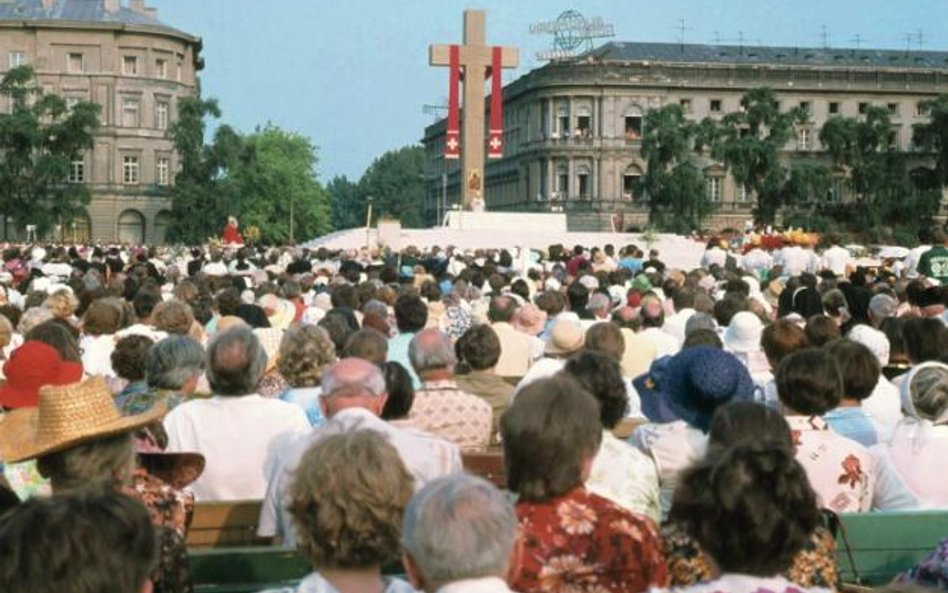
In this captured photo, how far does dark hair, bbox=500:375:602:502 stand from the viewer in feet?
17.6

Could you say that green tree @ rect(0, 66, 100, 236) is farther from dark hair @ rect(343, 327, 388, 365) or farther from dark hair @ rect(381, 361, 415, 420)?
dark hair @ rect(381, 361, 415, 420)

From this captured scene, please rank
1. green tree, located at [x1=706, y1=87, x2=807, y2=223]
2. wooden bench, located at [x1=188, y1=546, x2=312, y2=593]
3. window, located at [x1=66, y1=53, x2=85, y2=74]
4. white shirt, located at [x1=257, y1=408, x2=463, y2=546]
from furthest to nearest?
1. window, located at [x1=66, y1=53, x2=85, y2=74]
2. green tree, located at [x1=706, y1=87, x2=807, y2=223]
3. white shirt, located at [x1=257, y1=408, x2=463, y2=546]
4. wooden bench, located at [x1=188, y1=546, x2=312, y2=593]

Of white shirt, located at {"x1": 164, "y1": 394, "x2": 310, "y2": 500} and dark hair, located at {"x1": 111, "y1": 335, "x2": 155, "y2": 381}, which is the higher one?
dark hair, located at {"x1": 111, "y1": 335, "x2": 155, "y2": 381}

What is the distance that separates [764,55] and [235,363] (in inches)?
4668

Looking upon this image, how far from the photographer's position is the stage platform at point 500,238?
65.3 m

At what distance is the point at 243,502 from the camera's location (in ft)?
24.4

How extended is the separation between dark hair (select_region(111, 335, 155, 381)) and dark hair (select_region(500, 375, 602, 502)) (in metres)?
4.79

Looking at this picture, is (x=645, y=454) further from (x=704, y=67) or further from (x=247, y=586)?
(x=704, y=67)

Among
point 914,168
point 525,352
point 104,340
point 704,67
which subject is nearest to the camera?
point 104,340

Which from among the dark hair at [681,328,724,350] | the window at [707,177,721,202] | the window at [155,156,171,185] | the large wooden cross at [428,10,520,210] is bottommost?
the dark hair at [681,328,724,350]

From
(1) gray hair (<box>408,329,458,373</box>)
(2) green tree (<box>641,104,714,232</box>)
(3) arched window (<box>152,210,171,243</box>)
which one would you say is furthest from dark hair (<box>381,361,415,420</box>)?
(3) arched window (<box>152,210,171,243</box>)

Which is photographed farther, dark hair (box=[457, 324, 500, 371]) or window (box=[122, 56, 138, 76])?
window (box=[122, 56, 138, 76])

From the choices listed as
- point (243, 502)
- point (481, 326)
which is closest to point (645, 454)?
point (243, 502)

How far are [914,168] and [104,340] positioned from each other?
103143mm
